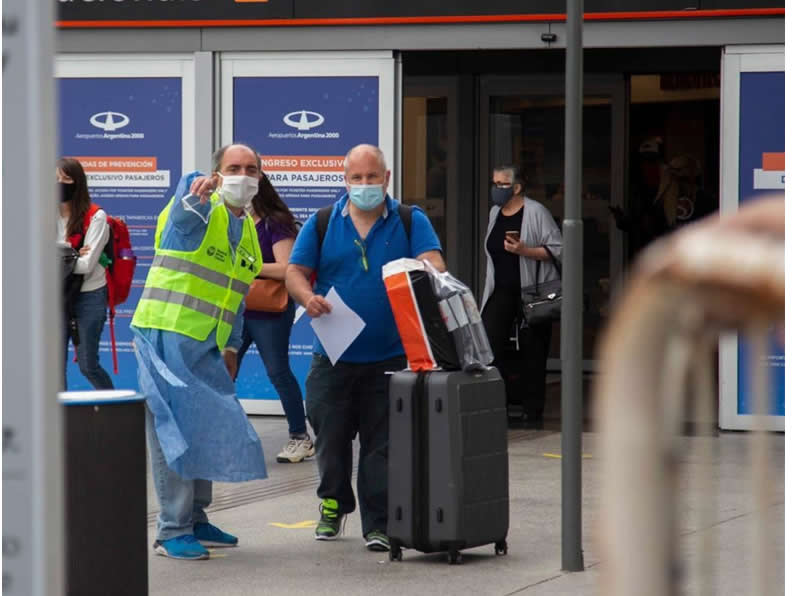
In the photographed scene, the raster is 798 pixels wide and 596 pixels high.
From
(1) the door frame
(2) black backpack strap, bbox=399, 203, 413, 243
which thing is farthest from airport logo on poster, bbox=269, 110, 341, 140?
(2) black backpack strap, bbox=399, 203, 413, 243

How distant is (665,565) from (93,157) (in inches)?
435

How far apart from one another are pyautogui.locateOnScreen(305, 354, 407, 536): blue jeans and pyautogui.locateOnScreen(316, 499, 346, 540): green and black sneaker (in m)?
0.20

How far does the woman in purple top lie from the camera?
937cm

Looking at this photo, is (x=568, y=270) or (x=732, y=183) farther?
(x=732, y=183)

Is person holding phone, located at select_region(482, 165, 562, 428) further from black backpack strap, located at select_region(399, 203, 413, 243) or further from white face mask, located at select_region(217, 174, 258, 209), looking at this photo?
white face mask, located at select_region(217, 174, 258, 209)

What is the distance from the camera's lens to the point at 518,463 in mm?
9633

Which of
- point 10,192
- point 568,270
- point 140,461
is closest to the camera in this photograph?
point 10,192

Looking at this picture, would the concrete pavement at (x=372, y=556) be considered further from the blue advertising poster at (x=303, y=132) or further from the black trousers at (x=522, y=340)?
the blue advertising poster at (x=303, y=132)

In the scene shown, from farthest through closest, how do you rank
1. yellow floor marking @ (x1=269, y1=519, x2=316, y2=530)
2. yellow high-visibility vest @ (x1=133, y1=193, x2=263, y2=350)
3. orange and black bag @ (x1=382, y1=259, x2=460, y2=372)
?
yellow floor marking @ (x1=269, y1=519, x2=316, y2=530), yellow high-visibility vest @ (x1=133, y1=193, x2=263, y2=350), orange and black bag @ (x1=382, y1=259, x2=460, y2=372)

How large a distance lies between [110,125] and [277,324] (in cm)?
292

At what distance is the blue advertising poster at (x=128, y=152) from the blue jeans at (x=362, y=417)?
195 inches

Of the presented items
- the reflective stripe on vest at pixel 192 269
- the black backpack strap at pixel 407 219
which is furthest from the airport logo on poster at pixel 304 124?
the reflective stripe on vest at pixel 192 269

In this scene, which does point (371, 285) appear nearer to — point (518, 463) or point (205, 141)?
point (518, 463)
